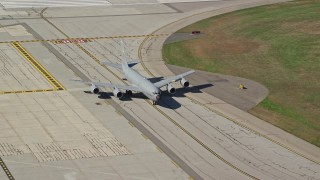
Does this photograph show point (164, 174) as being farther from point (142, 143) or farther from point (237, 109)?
point (237, 109)

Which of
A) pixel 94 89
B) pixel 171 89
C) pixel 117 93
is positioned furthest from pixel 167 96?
pixel 94 89

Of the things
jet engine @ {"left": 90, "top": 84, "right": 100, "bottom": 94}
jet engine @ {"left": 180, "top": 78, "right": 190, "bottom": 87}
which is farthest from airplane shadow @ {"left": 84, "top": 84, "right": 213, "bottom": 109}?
jet engine @ {"left": 180, "top": 78, "right": 190, "bottom": 87}

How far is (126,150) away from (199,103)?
19.0 m

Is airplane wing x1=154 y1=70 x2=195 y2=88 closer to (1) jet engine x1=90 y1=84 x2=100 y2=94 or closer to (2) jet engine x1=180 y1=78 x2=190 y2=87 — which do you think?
(2) jet engine x1=180 y1=78 x2=190 y2=87

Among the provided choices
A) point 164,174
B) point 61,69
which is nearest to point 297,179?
point 164,174

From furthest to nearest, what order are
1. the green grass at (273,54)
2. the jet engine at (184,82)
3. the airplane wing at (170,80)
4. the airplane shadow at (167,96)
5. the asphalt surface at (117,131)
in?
the jet engine at (184,82), the airplane wing at (170,80), the airplane shadow at (167,96), the green grass at (273,54), the asphalt surface at (117,131)

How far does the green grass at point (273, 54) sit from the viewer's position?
82875 mm

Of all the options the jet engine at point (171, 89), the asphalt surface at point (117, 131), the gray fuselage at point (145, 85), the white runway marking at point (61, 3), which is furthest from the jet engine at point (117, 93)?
the white runway marking at point (61, 3)

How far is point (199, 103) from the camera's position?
86.1 metres

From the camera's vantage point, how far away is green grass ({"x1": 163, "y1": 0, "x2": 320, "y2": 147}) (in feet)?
272

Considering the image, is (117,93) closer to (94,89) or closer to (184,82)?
(94,89)

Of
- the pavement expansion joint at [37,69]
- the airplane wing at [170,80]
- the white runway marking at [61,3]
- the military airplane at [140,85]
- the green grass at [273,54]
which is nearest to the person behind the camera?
the military airplane at [140,85]

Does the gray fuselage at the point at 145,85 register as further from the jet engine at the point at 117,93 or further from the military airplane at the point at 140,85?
the jet engine at the point at 117,93

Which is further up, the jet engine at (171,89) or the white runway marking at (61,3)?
the white runway marking at (61,3)
